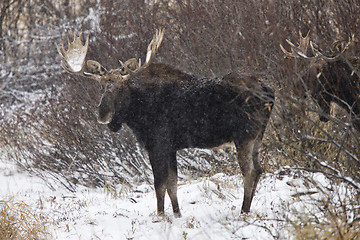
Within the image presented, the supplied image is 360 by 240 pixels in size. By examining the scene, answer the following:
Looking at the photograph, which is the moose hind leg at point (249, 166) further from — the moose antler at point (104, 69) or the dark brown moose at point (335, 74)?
the moose antler at point (104, 69)

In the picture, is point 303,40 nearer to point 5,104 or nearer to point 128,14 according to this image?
point 128,14

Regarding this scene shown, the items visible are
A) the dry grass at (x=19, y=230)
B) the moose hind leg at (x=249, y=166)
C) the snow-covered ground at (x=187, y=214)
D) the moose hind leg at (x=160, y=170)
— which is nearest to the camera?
the snow-covered ground at (x=187, y=214)

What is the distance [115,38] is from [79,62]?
12.2 feet

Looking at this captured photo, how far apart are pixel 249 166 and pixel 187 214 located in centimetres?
89

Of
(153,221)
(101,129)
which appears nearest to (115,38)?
(101,129)

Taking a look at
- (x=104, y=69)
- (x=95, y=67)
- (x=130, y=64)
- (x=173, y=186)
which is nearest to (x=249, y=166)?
(x=173, y=186)

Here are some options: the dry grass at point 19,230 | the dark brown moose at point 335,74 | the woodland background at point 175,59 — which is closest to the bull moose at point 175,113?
the dark brown moose at point 335,74

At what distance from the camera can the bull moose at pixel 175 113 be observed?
4902mm

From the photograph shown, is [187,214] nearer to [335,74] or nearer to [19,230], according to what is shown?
[19,230]

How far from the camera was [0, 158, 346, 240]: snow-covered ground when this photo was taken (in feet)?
14.5

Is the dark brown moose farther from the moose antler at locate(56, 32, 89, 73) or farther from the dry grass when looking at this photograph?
the dry grass

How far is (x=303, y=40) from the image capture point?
630 centimetres

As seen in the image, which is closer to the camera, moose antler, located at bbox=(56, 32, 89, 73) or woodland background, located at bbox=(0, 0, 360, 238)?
moose antler, located at bbox=(56, 32, 89, 73)

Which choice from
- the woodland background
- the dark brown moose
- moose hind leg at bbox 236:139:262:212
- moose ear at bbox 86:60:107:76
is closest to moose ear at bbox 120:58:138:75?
moose ear at bbox 86:60:107:76
